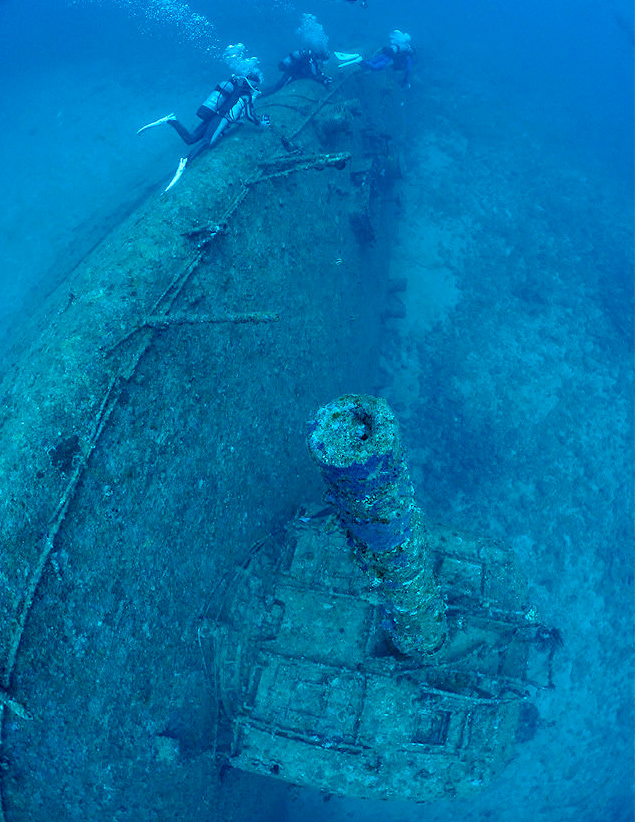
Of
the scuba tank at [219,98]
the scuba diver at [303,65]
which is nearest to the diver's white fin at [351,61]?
the scuba diver at [303,65]

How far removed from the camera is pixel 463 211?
1260cm

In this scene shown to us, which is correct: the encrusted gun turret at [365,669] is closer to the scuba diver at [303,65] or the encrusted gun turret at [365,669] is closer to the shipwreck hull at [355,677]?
the shipwreck hull at [355,677]

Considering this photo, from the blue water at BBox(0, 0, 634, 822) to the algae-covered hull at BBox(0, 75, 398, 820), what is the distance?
3952 mm

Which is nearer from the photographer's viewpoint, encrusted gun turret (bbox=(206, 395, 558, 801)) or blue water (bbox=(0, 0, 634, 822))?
encrusted gun turret (bbox=(206, 395, 558, 801))

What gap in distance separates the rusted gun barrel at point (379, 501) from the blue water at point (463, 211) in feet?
15.0

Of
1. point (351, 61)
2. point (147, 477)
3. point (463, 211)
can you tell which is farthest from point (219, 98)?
point (463, 211)

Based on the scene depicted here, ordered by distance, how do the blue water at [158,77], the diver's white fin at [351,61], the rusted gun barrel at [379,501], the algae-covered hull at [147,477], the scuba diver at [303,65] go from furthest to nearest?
the diver's white fin at [351,61]
the blue water at [158,77]
the scuba diver at [303,65]
the algae-covered hull at [147,477]
the rusted gun barrel at [379,501]

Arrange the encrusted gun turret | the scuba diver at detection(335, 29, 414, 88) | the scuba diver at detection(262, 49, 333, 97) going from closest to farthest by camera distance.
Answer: the encrusted gun turret
the scuba diver at detection(262, 49, 333, 97)
the scuba diver at detection(335, 29, 414, 88)

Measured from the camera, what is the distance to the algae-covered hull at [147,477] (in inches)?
116

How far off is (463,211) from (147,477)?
1196 cm

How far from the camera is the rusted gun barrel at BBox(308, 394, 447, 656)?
218 centimetres

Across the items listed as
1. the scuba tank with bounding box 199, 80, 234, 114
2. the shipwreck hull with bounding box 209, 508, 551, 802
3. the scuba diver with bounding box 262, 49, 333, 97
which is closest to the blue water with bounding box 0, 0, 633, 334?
the scuba tank with bounding box 199, 80, 234, 114

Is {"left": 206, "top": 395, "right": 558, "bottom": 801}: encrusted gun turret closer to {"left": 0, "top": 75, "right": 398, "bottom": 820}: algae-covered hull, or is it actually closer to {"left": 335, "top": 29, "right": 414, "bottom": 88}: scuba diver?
{"left": 0, "top": 75, "right": 398, "bottom": 820}: algae-covered hull

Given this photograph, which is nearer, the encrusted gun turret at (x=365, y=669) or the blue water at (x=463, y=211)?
the encrusted gun turret at (x=365, y=669)
